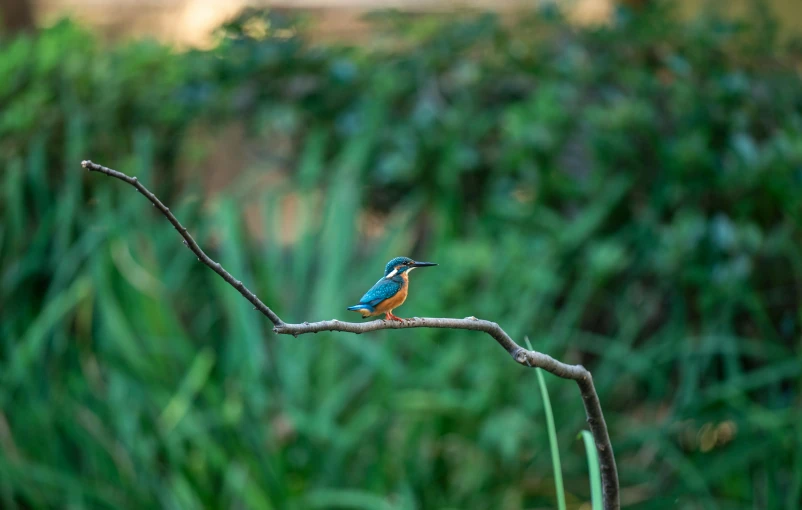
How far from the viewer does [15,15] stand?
5.52 meters

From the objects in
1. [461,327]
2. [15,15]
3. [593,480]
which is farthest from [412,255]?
[15,15]

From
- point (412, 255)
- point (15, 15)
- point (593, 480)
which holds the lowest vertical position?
point (412, 255)

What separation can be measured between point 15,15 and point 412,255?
3570 mm

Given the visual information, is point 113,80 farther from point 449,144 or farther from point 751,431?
point 751,431

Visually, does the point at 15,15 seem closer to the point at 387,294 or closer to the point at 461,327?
the point at 387,294

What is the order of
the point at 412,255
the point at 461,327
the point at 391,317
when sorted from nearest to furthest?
the point at 461,327, the point at 391,317, the point at 412,255

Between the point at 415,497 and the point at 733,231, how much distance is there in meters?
1.56

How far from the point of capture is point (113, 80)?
4.04 metres

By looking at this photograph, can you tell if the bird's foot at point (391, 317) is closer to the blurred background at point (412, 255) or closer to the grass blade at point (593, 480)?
the grass blade at point (593, 480)

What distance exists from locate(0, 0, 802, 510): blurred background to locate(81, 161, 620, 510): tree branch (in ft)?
6.20

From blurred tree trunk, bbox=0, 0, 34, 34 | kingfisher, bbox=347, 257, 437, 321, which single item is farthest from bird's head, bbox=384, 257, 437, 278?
blurred tree trunk, bbox=0, 0, 34, 34

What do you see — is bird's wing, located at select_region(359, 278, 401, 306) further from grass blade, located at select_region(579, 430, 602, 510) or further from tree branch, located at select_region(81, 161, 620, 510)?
grass blade, located at select_region(579, 430, 602, 510)

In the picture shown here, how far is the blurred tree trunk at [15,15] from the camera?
544 centimetres

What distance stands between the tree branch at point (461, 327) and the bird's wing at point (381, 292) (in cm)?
6
